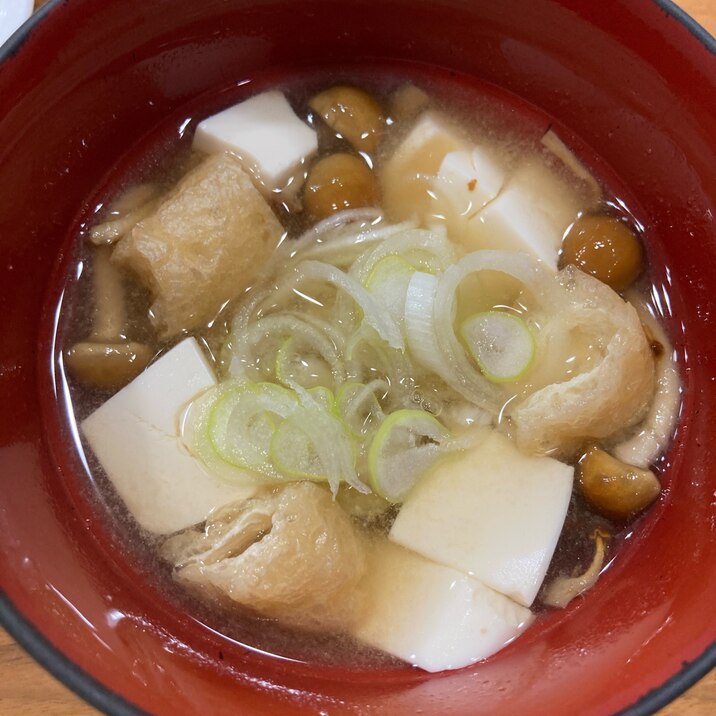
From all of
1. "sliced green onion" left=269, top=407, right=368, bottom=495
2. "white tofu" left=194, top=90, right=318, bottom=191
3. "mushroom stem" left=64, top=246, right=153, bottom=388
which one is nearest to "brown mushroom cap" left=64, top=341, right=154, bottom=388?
"mushroom stem" left=64, top=246, right=153, bottom=388

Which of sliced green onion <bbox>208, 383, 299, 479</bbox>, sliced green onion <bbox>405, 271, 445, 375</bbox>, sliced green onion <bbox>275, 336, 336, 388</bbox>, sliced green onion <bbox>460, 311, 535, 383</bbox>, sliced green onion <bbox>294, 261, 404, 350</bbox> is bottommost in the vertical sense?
sliced green onion <bbox>208, 383, 299, 479</bbox>

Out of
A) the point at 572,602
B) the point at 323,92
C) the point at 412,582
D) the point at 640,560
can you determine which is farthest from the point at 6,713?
the point at 323,92

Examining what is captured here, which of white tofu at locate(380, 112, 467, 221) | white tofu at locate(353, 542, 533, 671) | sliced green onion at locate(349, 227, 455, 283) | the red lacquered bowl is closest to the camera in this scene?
the red lacquered bowl

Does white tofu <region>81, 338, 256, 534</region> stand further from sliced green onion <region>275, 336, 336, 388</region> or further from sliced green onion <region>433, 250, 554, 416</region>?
sliced green onion <region>433, 250, 554, 416</region>

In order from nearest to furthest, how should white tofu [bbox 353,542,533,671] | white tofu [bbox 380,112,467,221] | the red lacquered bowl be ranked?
the red lacquered bowl
white tofu [bbox 353,542,533,671]
white tofu [bbox 380,112,467,221]

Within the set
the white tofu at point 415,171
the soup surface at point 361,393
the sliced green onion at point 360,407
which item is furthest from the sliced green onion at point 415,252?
the sliced green onion at point 360,407

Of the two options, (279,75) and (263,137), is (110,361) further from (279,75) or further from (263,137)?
(279,75)

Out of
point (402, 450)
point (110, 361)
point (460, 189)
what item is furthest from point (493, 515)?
point (110, 361)
